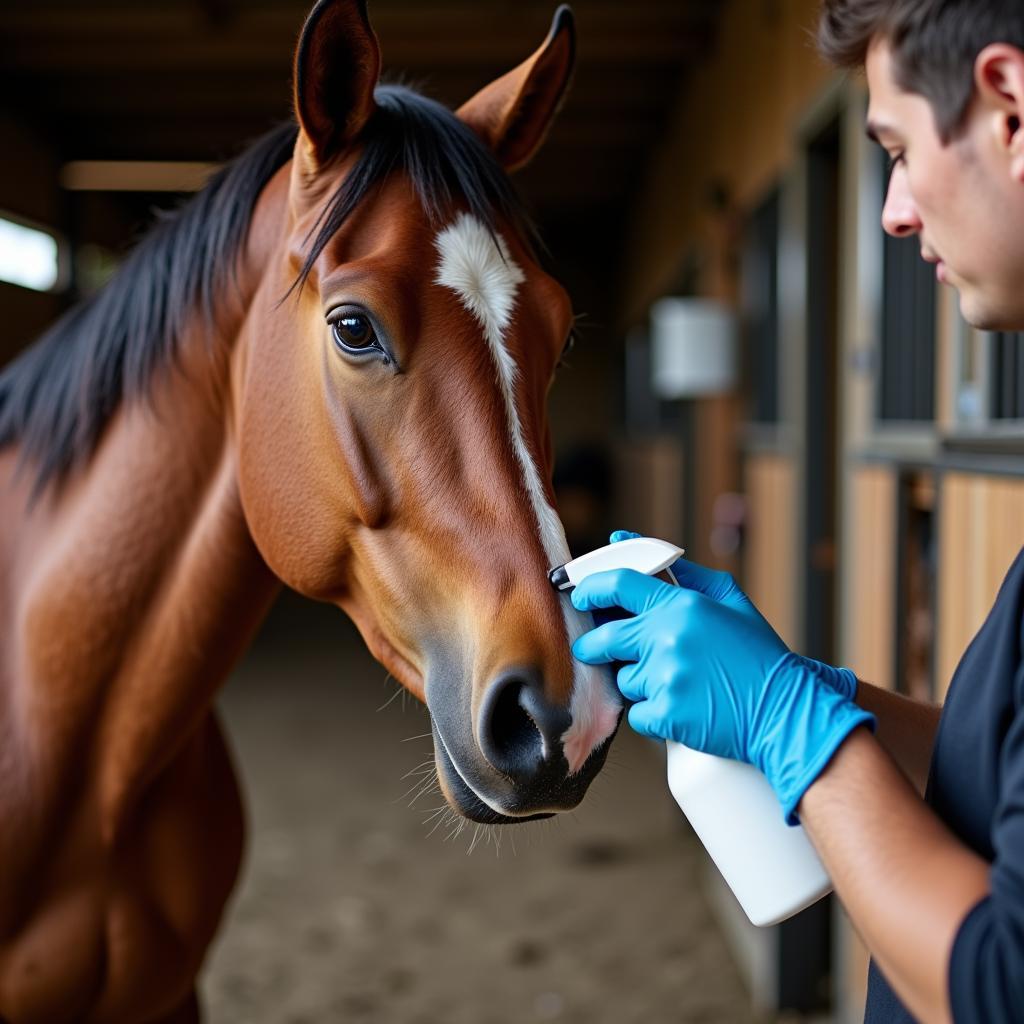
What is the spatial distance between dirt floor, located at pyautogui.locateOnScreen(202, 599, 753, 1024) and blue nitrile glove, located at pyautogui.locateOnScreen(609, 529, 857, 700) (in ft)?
3.58

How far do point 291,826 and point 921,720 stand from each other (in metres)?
3.59

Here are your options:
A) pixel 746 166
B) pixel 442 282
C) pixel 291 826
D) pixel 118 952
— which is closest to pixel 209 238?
pixel 442 282

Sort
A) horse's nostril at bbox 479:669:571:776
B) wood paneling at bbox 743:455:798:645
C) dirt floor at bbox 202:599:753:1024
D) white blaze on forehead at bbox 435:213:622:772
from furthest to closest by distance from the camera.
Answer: wood paneling at bbox 743:455:798:645 < dirt floor at bbox 202:599:753:1024 < white blaze on forehead at bbox 435:213:622:772 < horse's nostril at bbox 479:669:571:776

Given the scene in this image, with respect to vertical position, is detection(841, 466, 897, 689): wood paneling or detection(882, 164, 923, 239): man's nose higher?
detection(882, 164, 923, 239): man's nose

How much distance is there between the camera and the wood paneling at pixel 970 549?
1.61m

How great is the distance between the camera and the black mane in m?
1.13

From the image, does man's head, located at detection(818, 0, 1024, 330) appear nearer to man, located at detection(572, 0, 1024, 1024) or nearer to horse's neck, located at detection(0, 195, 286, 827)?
man, located at detection(572, 0, 1024, 1024)

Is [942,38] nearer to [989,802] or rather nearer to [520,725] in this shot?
[989,802]

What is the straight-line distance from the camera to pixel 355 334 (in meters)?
1.03

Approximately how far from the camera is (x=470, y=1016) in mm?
2760

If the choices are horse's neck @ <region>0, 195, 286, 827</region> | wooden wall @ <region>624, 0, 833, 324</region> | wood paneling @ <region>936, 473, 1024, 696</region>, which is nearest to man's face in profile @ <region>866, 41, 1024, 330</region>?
horse's neck @ <region>0, 195, 286, 827</region>

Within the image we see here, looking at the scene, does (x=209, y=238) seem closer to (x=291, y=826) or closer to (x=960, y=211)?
(x=960, y=211)

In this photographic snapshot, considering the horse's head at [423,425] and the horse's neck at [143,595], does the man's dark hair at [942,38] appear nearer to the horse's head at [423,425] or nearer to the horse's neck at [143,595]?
the horse's head at [423,425]

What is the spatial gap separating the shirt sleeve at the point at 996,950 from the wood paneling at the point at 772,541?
7.87 feet
